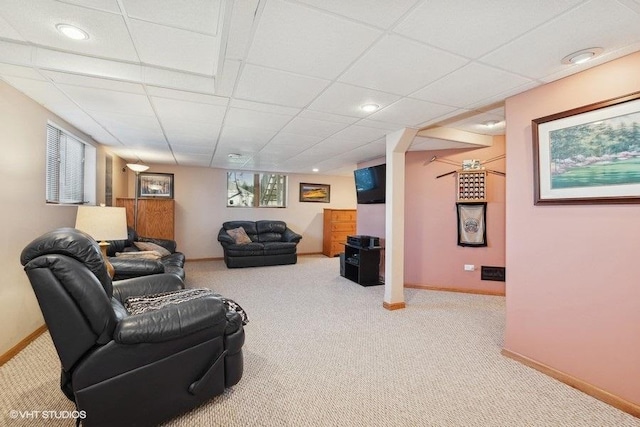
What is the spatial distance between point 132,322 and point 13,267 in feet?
6.16

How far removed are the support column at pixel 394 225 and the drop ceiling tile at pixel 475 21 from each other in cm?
190

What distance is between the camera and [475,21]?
1.45 m

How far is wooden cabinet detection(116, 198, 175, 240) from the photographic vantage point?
536cm

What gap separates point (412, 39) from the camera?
5.27ft

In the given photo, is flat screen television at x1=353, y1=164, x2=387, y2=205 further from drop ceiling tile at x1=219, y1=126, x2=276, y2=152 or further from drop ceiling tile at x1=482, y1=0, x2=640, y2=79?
drop ceiling tile at x1=482, y1=0, x2=640, y2=79

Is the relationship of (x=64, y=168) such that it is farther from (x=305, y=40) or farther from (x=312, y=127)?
(x=305, y=40)

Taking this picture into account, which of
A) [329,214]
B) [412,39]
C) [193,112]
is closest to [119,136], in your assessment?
[193,112]

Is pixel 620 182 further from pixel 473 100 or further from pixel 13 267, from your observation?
pixel 13 267

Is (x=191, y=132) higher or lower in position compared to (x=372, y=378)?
higher

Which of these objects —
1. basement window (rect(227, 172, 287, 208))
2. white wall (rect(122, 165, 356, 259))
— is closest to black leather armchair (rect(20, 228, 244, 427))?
white wall (rect(122, 165, 356, 259))

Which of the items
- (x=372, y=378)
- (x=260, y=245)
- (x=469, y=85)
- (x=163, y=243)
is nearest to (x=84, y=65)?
(x=469, y=85)

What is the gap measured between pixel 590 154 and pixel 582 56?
64 cm

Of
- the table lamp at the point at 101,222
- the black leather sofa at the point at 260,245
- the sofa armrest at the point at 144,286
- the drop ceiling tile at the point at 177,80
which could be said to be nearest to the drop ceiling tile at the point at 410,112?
the drop ceiling tile at the point at 177,80

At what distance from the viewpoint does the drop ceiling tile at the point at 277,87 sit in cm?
205
